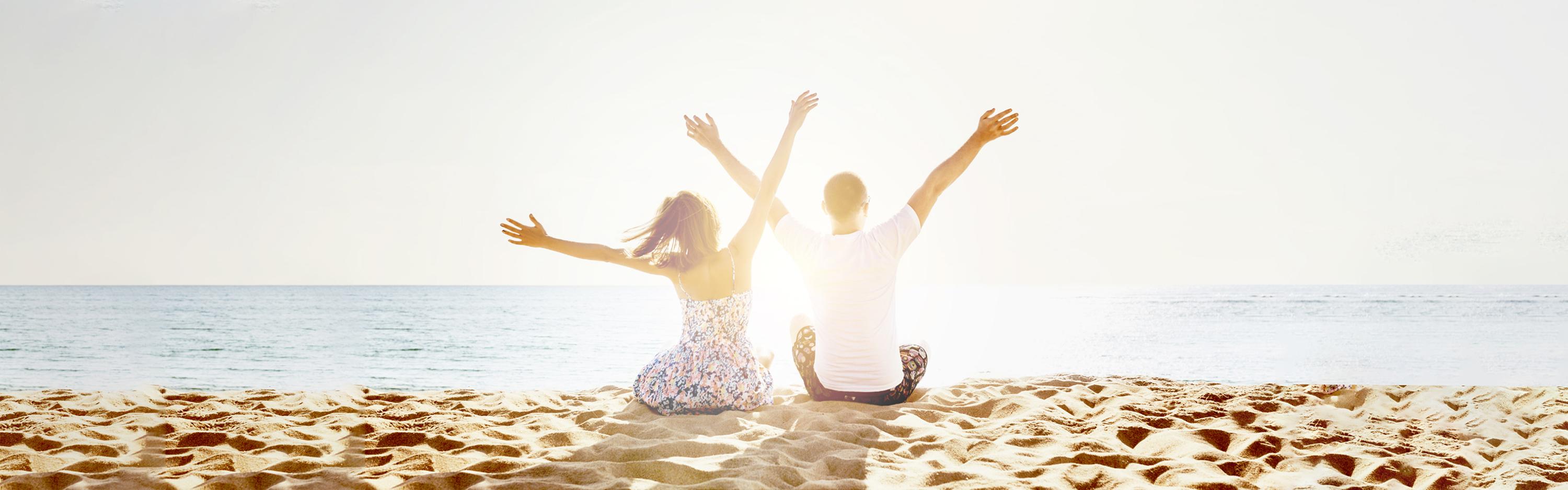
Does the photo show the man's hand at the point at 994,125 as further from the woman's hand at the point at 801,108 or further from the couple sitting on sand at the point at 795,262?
the woman's hand at the point at 801,108

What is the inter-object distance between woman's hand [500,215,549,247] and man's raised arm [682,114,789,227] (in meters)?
1.26

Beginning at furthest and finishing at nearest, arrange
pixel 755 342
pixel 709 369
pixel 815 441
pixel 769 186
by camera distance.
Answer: pixel 755 342, pixel 709 369, pixel 769 186, pixel 815 441

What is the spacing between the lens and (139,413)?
4438 mm

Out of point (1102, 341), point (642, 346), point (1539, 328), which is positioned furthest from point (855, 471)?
point (1539, 328)

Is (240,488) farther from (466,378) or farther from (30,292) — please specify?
(30,292)

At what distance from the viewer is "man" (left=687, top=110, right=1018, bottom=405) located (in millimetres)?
4082

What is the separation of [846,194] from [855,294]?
55 cm

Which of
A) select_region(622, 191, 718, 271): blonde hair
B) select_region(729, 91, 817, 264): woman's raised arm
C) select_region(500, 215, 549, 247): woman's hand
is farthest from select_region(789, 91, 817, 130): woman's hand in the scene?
select_region(500, 215, 549, 247): woman's hand

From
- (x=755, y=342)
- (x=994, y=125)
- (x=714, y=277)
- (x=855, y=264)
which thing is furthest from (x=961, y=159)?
(x=755, y=342)

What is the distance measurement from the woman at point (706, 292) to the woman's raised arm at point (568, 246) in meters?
0.01

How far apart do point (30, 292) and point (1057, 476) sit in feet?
238

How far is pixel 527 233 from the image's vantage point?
354 cm

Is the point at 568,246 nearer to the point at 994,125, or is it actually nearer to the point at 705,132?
the point at 705,132

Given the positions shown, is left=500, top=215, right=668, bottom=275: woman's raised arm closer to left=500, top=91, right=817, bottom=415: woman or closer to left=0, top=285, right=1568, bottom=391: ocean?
left=500, top=91, right=817, bottom=415: woman
